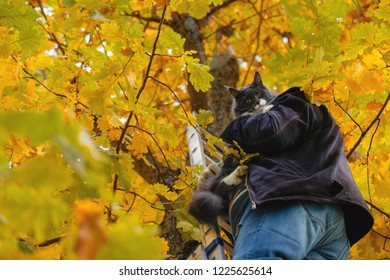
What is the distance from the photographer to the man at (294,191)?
6.30ft

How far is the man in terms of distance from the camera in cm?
192

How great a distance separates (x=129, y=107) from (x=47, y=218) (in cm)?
169

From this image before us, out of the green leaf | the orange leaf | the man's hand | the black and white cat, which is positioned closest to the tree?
the man's hand

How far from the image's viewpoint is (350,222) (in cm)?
223

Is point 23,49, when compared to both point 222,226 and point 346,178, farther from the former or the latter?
point 346,178

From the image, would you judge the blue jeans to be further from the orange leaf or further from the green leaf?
the green leaf

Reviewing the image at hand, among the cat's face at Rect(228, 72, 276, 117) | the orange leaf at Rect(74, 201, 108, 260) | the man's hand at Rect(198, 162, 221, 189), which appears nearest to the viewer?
the orange leaf at Rect(74, 201, 108, 260)

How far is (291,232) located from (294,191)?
6.8 inches

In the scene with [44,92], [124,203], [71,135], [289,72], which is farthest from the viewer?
[124,203]

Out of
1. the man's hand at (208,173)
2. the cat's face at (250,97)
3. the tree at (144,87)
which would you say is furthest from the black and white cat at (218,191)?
the cat's face at (250,97)

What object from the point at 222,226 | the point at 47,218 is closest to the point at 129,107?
the point at 222,226

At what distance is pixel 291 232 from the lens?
6.22 ft

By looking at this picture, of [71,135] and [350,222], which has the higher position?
[71,135]

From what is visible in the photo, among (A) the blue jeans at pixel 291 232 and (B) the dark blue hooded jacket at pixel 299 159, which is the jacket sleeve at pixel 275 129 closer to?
(B) the dark blue hooded jacket at pixel 299 159
